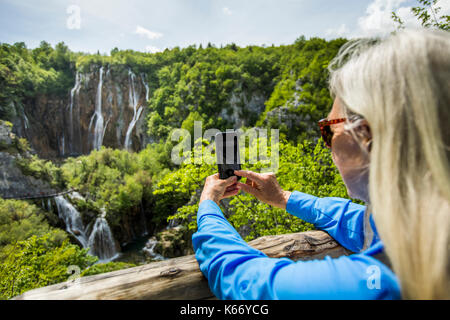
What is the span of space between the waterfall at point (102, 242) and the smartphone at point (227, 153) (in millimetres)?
17317

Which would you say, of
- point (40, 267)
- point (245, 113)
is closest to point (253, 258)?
point (40, 267)

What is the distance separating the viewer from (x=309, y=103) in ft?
70.7

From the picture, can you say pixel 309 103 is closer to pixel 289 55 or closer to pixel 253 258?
pixel 289 55

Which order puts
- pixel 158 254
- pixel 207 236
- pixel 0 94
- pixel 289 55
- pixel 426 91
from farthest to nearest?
pixel 289 55 < pixel 0 94 < pixel 158 254 < pixel 207 236 < pixel 426 91

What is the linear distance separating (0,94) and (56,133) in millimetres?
7421

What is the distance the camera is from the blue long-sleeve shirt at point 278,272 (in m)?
0.58

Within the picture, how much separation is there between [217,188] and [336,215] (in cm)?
77

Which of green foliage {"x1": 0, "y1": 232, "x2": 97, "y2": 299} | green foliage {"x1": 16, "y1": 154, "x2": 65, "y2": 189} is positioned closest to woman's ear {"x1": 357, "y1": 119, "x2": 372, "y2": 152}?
green foliage {"x1": 0, "y1": 232, "x2": 97, "y2": 299}

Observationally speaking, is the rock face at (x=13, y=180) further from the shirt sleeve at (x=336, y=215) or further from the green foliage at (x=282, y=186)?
the shirt sleeve at (x=336, y=215)

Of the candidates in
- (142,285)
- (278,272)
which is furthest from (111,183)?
(278,272)

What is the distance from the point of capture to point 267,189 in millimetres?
1654

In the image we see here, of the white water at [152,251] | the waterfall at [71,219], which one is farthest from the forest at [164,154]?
the white water at [152,251]

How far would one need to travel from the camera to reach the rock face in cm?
1706

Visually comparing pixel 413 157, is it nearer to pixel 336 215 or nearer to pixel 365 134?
pixel 365 134
